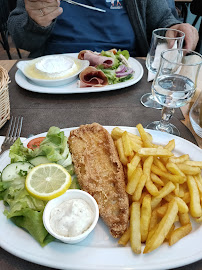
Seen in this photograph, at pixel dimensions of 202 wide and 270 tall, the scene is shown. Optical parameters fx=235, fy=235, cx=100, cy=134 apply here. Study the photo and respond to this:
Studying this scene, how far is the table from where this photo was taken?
2.01m

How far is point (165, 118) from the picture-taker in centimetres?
193

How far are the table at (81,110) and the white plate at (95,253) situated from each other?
34.0 inches

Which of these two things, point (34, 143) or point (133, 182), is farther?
point (34, 143)

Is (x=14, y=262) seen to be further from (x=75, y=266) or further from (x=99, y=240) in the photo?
(x=99, y=240)

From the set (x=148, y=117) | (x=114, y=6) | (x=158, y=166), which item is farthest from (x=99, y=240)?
(x=114, y=6)

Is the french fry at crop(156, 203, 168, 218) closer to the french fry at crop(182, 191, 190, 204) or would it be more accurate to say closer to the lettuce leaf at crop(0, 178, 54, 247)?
the french fry at crop(182, 191, 190, 204)

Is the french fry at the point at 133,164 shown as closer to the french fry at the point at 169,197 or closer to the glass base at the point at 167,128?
the french fry at the point at 169,197

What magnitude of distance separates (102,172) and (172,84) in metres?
0.92

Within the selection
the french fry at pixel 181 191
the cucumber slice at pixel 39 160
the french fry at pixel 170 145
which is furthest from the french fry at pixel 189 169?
the cucumber slice at pixel 39 160

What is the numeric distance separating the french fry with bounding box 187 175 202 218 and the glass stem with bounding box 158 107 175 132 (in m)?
0.62

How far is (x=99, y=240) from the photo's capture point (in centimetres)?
127

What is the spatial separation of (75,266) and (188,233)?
603 millimetres

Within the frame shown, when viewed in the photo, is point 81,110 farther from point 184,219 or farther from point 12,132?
point 184,219

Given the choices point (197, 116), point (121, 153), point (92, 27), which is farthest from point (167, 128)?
point (92, 27)
